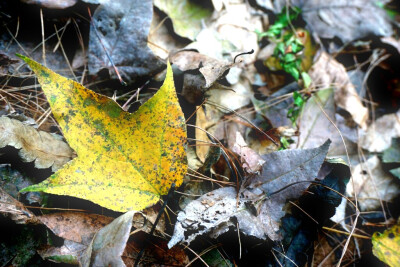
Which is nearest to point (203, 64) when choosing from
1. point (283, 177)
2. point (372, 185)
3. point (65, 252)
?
point (283, 177)

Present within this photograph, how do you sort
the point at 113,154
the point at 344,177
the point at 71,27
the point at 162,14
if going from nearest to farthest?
the point at 113,154, the point at 344,177, the point at 71,27, the point at 162,14

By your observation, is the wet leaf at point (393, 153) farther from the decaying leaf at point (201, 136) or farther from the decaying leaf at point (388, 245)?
the decaying leaf at point (201, 136)

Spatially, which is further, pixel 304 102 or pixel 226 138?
pixel 304 102

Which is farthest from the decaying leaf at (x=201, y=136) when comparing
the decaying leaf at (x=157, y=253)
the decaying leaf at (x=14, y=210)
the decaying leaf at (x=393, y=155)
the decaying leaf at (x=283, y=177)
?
the decaying leaf at (x=393, y=155)

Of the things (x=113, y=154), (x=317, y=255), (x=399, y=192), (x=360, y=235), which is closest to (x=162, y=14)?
(x=113, y=154)

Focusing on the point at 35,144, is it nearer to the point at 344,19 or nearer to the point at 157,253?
Result: the point at 157,253

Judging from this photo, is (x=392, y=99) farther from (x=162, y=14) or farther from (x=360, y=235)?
(x=162, y=14)
